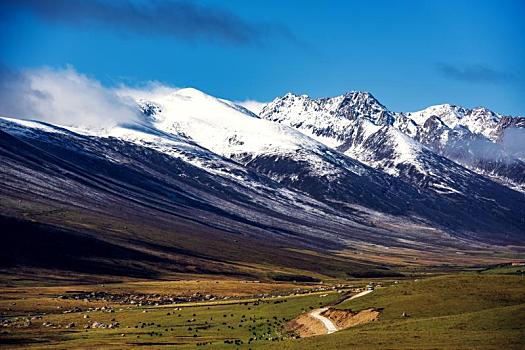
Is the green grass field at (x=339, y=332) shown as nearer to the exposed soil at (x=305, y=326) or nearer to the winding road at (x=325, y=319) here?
the exposed soil at (x=305, y=326)

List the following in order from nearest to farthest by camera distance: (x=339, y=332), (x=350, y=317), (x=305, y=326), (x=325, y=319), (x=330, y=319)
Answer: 1. (x=339, y=332)
2. (x=350, y=317)
3. (x=305, y=326)
4. (x=325, y=319)
5. (x=330, y=319)

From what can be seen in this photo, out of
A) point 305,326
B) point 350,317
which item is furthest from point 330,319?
point 305,326

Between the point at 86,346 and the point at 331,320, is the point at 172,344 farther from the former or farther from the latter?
the point at 331,320

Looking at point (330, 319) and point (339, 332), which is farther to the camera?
point (330, 319)

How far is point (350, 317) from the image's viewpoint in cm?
11450

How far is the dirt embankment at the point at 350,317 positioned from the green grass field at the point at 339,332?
67.6 inches

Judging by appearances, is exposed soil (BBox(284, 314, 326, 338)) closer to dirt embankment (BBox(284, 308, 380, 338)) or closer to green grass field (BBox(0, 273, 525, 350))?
dirt embankment (BBox(284, 308, 380, 338))

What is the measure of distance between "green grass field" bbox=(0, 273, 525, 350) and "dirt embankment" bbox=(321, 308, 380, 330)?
1.72 metres

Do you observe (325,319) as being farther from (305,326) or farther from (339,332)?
(339,332)

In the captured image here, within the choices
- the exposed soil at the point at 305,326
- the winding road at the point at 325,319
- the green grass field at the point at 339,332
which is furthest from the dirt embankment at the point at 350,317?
the exposed soil at the point at 305,326

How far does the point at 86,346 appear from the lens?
95.9m

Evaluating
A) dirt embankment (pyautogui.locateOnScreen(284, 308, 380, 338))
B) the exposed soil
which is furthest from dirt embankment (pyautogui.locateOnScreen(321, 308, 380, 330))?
the exposed soil

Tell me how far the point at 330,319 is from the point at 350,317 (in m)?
4.12

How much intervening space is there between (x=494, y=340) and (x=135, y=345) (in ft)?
148
